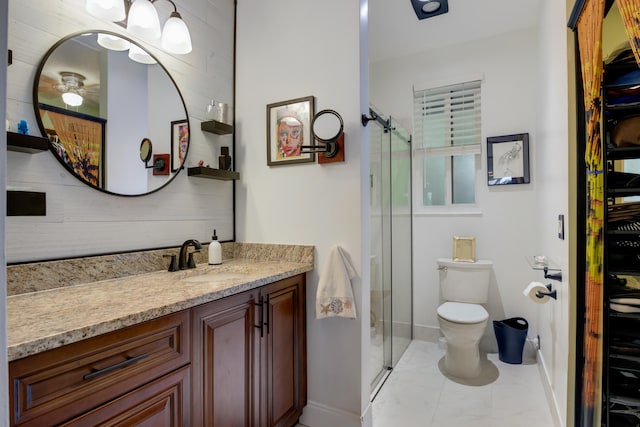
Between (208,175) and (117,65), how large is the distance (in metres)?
0.66

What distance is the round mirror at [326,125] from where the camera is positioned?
1766mm

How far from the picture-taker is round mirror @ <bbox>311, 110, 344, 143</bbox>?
177 cm

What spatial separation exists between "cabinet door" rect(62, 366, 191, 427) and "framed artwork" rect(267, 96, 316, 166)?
4.06 ft

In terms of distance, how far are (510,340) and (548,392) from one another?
56cm

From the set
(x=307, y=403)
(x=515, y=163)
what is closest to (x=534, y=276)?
(x=515, y=163)

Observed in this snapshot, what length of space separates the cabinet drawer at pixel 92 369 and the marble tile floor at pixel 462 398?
141 centimetres

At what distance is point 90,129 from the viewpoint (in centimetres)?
142

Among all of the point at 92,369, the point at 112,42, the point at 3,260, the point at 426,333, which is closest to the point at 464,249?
the point at 426,333

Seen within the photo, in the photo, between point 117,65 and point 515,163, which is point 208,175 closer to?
point 117,65

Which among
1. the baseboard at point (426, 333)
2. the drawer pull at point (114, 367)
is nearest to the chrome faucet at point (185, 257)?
the drawer pull at point (114, 367)

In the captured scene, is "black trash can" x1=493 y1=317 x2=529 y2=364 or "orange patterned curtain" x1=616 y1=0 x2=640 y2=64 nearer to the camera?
"orange patterned curtain" x1=616 y1=0 x2=640 y2=64

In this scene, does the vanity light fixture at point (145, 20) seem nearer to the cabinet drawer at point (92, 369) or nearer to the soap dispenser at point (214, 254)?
the soap dispenser at point (214, 254)

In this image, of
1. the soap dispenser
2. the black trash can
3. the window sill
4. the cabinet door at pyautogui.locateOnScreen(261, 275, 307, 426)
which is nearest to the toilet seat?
the black trash can

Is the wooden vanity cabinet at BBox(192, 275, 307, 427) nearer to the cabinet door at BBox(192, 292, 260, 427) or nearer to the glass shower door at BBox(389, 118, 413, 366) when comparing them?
the cabinet door at BBox(192, 292, 260, 427)
